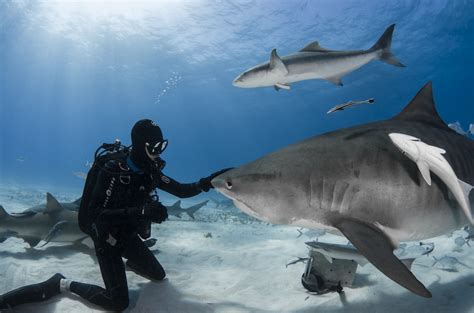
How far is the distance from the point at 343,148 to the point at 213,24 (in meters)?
30.5

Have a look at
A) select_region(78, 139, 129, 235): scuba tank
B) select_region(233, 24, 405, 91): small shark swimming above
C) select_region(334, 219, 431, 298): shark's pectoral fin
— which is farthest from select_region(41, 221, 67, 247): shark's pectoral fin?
select_region(334, 219, 431, 298): shark's pectoral fin

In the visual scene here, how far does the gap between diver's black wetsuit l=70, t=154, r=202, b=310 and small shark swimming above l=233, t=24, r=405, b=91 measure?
2007mm

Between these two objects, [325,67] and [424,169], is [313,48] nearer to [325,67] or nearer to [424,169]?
[325,67]

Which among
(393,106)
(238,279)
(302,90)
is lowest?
(238,279)

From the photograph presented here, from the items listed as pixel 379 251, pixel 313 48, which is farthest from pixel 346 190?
pixel 313 48

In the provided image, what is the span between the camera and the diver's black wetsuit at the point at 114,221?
4.14 meters

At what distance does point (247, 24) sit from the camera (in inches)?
1190

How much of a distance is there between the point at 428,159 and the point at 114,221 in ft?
11.7

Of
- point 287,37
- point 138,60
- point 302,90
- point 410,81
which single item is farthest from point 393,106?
point 138,60

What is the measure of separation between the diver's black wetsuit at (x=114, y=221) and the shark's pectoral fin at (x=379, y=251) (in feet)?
9.07

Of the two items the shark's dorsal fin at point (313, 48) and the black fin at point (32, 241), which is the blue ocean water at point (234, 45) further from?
the shark's dorsal fin at point (313, 48)

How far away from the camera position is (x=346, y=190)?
2.59 meters

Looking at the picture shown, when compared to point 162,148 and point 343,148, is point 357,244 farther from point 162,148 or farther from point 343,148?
point 162,148

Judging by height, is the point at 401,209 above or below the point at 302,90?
below
